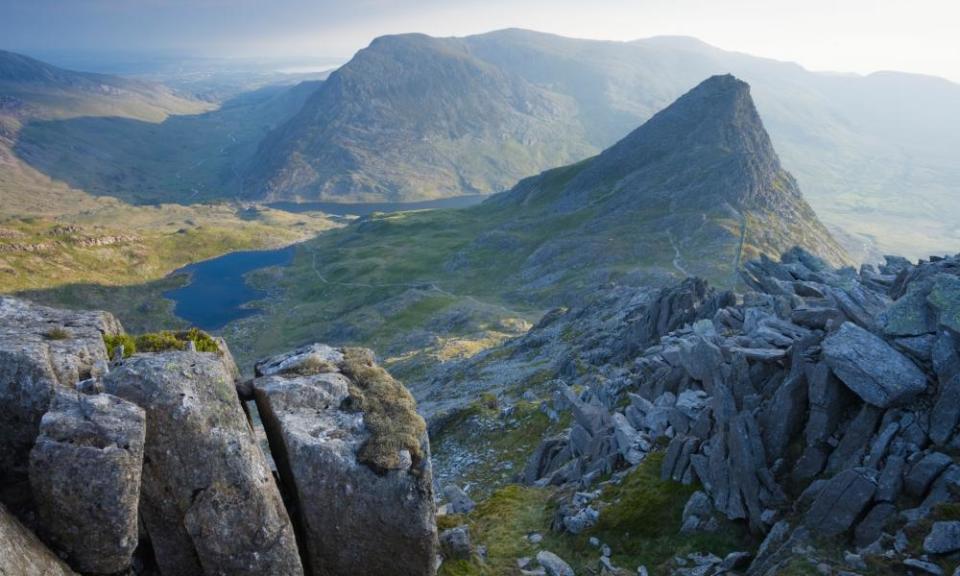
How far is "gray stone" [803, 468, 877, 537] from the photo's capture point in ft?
72.5

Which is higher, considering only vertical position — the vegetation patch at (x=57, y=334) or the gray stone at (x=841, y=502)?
the vegetation patch at (x=57, y=334)

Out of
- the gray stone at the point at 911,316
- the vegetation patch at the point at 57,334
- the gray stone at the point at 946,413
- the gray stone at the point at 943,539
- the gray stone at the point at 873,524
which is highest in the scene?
the gray stone at the point at 911,316

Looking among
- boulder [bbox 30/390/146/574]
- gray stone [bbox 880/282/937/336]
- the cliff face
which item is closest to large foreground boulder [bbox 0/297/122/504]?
boulder [bbox 30/390/146/574]

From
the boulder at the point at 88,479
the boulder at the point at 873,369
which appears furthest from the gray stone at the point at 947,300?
the boulder at the point at 88,479

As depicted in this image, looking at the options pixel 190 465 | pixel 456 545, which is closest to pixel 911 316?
pixel 456 545

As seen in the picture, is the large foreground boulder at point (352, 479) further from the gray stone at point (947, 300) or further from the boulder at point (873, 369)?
the gray stone at point (947, 300)

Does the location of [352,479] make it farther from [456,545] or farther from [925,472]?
[925,472]

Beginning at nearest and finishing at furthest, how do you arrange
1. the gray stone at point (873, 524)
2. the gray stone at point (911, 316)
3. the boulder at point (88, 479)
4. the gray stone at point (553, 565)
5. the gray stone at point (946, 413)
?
the boulder at point (88, 479) < the gray stone at point (873, 524) < the gray stone at point (946, 413) < the gray stone at point (553, 565) < the gray stone at point (911, 316)

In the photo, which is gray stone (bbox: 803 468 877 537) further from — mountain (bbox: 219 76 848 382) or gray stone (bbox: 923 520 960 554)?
mountain (bbox: 219 76 848 382)

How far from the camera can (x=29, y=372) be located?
58.0 feet

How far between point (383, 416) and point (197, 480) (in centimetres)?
701

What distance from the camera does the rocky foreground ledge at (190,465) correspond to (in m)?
16.7

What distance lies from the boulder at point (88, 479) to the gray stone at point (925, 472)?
2746 cm

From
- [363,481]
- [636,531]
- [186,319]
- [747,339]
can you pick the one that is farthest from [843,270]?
[186,319]
